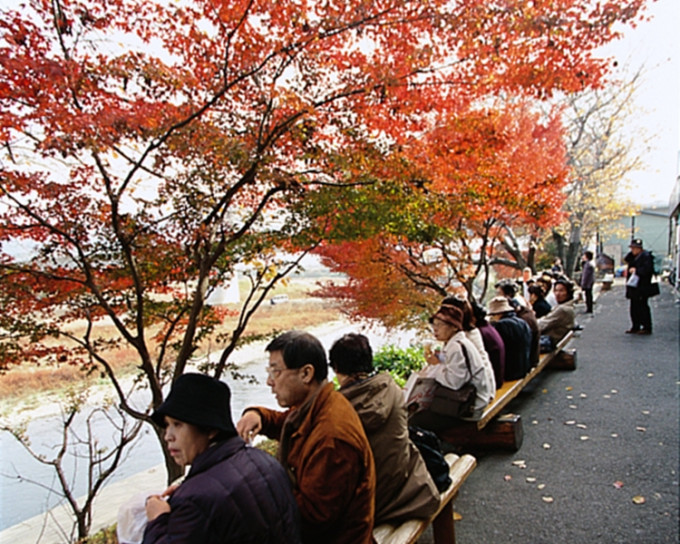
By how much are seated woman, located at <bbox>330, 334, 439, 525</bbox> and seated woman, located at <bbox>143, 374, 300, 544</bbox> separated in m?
0.86

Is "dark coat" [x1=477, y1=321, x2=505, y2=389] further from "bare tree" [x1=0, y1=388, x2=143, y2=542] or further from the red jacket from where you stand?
"bare tree" [x1=0, y1=388, x2=143, y2=542]

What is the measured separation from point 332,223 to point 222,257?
4.91ft

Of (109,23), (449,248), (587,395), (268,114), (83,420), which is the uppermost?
(109,23)

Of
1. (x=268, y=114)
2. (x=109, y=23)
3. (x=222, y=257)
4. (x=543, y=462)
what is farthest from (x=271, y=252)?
(x=543, y=462)

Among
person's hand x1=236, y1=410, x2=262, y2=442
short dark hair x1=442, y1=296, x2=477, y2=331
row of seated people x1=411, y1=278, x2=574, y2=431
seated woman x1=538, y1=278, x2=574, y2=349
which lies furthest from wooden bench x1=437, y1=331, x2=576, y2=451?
seated woman x1=538, y1=278, x2=574, y2=349

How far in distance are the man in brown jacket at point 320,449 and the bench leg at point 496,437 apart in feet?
9.42

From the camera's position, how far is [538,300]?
9.05m

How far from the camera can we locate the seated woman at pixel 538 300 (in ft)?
29.2

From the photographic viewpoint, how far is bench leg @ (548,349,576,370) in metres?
8.19

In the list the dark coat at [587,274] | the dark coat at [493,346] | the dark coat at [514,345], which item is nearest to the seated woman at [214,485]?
the dark coat at [493,346]

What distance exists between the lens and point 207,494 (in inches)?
61.5

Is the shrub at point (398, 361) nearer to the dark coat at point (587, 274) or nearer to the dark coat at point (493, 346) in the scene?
the dark coat at point (493, 346)

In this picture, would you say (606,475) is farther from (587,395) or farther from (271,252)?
(271,252)

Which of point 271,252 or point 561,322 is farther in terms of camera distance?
point 561,322
